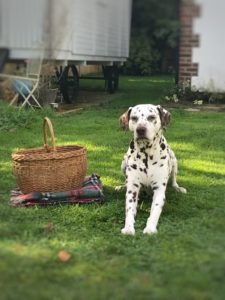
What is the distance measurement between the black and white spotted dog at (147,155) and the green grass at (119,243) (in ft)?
0.45

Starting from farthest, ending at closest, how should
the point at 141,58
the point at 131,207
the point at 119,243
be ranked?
the point at 131,207
the point at 119,243
the point at 141,58

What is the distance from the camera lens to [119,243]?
2.91 m

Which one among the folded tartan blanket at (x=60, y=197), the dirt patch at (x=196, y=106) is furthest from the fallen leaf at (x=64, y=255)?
the dirt patch at (x=196, y=106)

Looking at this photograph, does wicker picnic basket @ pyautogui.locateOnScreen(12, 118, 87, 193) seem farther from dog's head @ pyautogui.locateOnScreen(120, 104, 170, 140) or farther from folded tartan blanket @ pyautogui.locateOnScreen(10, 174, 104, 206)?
dog's head @ pyautogui.locateOnScreen(120, 104, 170, 140)

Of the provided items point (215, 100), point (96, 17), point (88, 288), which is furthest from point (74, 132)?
point (96, 17)

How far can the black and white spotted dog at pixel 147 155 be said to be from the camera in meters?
3.47

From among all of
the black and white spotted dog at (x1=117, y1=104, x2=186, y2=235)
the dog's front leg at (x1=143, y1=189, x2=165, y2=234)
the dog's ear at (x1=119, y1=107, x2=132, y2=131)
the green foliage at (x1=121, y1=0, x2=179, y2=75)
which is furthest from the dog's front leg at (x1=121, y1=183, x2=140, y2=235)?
the green foliage at (x1=121, y1=0, x2=179, y2=75)

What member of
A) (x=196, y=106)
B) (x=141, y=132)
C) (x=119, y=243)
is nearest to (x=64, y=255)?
(x=119, y=243)

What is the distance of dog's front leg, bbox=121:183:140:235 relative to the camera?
124 inches

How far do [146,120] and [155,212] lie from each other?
26.6 inches

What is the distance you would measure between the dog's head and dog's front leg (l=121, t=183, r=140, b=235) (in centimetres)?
40

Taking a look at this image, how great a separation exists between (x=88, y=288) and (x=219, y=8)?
5.37 ft

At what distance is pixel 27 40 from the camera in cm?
77

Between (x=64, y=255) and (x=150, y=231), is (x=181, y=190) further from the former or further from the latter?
(x=64, y=255)
